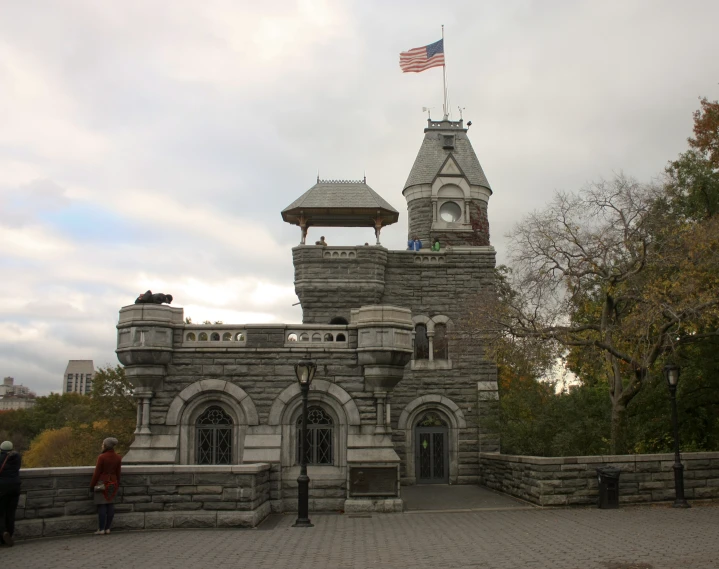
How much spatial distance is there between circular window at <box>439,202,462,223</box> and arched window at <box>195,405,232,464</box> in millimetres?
14831

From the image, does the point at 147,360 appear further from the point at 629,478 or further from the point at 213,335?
the point at 629,478

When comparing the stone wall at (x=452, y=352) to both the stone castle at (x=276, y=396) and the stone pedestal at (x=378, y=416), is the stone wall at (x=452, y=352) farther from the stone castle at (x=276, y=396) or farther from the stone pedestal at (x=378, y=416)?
the stone castle at (x=276, y=396)

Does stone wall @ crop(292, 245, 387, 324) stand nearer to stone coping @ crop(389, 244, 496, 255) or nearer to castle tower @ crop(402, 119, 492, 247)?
stone coping @ crop(389, 244, 496, 255)

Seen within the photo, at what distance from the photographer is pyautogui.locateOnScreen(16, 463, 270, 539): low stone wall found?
12.4 metres

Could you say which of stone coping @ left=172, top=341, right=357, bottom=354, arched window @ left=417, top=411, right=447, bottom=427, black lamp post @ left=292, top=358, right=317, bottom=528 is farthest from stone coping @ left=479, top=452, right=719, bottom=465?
arched window @ left=417, top=411, right=447, bottom=427

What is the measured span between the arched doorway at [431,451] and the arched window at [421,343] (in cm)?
201

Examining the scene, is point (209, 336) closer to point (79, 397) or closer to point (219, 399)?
point (219, 399)

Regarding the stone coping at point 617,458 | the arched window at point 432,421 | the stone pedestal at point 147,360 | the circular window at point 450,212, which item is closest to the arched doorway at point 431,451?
the arched window at point 432,421

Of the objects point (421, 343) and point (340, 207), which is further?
point (340, 207)

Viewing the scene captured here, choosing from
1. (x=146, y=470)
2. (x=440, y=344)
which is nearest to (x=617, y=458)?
(x=440, y=344)

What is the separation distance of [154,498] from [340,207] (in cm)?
1411

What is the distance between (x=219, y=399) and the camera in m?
17.2

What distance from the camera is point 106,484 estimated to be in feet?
41.0

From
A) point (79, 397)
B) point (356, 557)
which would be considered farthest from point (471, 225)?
point (79, 397)
